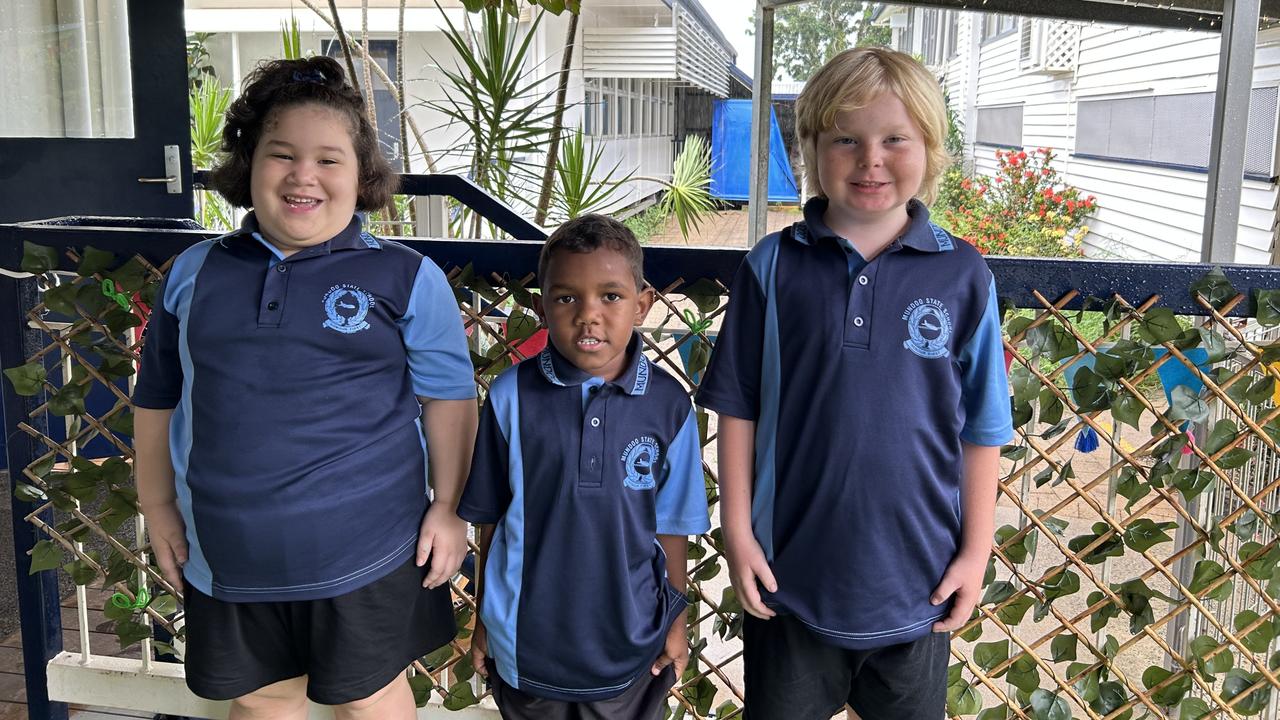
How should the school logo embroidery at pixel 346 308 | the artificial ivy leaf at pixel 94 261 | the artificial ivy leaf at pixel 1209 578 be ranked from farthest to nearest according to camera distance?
the artificial ivy leaf at pixel 94 261
the artificial ivy leaf at pixel 1209 578
the school logo embroidery at pixel 346 308

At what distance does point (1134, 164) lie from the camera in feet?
27.6

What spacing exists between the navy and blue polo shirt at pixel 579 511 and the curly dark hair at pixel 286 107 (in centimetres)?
40

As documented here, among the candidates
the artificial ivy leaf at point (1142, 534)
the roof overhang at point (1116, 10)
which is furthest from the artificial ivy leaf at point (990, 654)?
the roof overhang at point (1116, 10)

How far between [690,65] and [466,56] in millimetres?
10796

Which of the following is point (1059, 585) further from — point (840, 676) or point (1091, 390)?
point (840, 676)

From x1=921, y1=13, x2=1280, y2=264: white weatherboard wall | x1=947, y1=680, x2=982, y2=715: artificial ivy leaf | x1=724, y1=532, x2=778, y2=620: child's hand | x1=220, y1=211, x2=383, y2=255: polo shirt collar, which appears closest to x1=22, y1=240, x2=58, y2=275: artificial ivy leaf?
x1=220, y1=211, x2=383, y2=255: polo shirt collar

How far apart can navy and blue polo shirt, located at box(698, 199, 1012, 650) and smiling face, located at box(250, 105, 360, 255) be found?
1.96ft

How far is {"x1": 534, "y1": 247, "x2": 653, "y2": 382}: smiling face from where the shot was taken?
→ 139cm

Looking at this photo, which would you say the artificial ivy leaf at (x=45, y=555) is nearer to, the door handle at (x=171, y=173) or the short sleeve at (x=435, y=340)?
the short sleeve at (x=435, y=340)

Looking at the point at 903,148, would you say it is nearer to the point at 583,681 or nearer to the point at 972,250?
the point at 972,250

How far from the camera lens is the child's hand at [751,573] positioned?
1.39m

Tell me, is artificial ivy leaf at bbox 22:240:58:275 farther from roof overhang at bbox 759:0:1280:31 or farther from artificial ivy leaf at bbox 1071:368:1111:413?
roof overhang at bbox 759:0:1280:31

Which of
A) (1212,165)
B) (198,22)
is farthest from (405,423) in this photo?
(198,22)

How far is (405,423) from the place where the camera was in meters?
1.50
